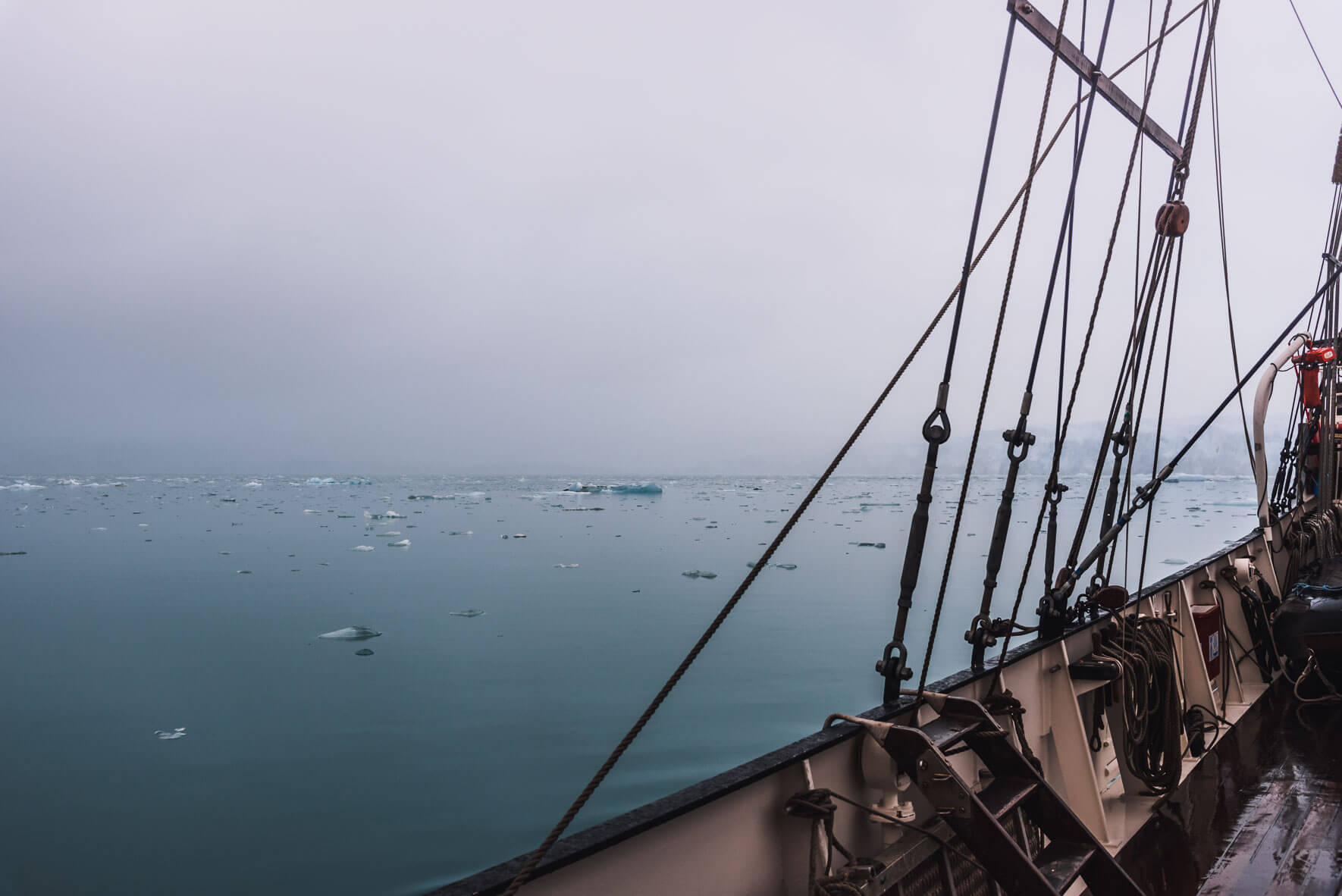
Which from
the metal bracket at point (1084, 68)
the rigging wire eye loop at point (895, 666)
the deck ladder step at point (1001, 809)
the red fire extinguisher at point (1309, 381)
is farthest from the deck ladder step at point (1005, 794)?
the red fire extinguisher at point (1309, 381)

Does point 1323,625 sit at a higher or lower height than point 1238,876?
higher

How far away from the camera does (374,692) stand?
5.43m

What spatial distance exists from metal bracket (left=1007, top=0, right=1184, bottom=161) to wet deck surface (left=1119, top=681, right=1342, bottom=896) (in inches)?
82.7

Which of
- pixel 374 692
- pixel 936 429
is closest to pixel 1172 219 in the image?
pixel 936 429

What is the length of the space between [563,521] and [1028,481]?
5455cm

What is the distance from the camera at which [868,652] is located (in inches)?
276

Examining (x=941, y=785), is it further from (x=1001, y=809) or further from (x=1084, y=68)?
(x=1084, y=68)

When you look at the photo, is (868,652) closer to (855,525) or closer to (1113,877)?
(1113,877)

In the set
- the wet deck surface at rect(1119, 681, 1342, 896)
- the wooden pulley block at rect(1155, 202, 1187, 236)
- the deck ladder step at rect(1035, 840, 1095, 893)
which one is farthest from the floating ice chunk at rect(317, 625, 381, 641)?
the wooden pulley block at rect(1155, 202, 1187, 236)

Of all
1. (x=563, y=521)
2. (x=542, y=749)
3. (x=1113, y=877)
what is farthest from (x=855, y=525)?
(x=1113, y=877)

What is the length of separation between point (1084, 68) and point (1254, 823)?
2.26m

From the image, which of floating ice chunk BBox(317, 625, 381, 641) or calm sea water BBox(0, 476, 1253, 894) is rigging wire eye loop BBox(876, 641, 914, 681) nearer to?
calm sea water BBox(0, 476, 1253, 894)

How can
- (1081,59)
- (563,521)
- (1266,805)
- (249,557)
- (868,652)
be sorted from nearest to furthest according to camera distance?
(1266,805) → (1081,59) → (868,652) → (249,557) → (563,521)

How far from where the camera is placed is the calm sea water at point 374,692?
3404mm
